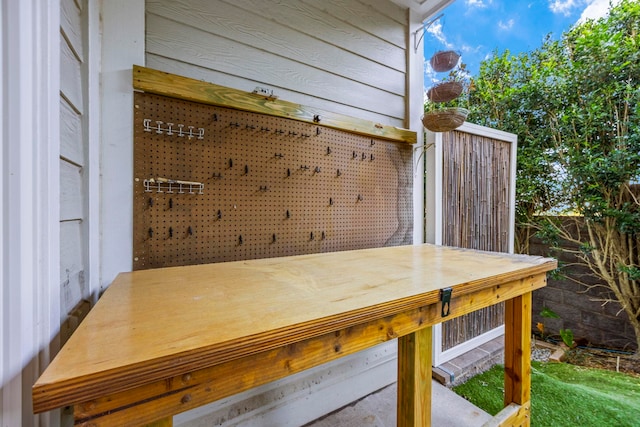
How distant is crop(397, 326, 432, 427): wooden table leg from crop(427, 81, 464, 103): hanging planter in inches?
61.0

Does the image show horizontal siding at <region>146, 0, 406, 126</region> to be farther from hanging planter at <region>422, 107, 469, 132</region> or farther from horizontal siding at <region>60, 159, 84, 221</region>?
horizontal siding at <region>60, 159, 84, 221</region>

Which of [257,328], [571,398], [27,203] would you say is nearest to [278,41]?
[27,203]

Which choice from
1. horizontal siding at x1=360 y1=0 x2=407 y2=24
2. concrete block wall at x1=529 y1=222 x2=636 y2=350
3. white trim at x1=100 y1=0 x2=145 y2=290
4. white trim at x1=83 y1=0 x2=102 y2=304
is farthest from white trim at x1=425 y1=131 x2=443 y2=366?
concrete block wall at x1=529 y1=222 x2=636 y2=350

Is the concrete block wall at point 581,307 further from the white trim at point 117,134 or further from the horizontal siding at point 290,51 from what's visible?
the white trim at point 117,134

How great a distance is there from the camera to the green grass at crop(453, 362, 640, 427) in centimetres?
162

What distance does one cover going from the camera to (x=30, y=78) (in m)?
0.56

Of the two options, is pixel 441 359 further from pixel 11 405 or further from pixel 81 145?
pixel 81 145

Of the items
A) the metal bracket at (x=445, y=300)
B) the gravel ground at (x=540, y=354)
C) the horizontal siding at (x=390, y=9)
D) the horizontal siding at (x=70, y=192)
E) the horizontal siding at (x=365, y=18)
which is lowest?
the gravel ground at (x=540, y=354)

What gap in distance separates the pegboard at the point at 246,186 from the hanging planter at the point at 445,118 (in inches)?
11.8

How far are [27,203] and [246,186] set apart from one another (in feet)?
2.71

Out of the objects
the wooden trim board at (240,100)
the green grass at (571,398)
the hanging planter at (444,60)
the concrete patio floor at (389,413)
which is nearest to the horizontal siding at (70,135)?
the wooden trim board at (240,100)

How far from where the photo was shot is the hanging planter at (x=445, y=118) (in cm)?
172

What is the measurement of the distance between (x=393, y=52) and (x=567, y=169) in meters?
2.58

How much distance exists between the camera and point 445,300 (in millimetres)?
864
